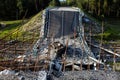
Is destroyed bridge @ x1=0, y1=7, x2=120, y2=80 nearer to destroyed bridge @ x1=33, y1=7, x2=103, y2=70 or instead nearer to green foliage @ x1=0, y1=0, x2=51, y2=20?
destroyed bridge @ x1=33, y1=7, x2=103, y2=70

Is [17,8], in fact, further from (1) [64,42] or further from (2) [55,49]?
(2) [55,49]

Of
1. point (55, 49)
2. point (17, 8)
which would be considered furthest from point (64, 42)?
point (17, 8)

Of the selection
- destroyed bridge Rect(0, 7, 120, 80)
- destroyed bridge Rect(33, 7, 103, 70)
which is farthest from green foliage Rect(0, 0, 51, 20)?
destroyed bridge Rect(0, 7, 120, 80)

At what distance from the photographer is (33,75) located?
12.1 m

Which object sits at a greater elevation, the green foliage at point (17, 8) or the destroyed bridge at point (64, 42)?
the destroyed bridge at point (64, 42)

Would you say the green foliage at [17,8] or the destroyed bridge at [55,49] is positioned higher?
the destroyed bridge at [55,49]

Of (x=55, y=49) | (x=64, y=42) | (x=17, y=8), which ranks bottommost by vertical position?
(x=17, y=8)

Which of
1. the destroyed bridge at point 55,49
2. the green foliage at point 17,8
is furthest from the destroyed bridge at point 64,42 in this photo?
the green foliage at point 17,8

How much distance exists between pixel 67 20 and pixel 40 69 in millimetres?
8110

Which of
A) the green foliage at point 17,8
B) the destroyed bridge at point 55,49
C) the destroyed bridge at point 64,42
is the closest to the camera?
the destroyed bridge at point 55,49

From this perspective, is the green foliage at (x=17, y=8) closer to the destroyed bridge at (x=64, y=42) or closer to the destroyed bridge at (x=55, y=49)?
the destroyed bridge at (x=64, y=42)

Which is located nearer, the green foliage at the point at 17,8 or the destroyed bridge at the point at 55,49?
the destroyed bridge at the point at 55,49

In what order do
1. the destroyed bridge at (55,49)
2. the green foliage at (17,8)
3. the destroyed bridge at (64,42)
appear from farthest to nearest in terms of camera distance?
1. the green foliage at (17,8)
2. the destroyed bridge at (64,42)
3. the destroyed bridge at (55,49)

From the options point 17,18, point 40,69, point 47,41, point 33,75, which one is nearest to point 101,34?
point 47,41
